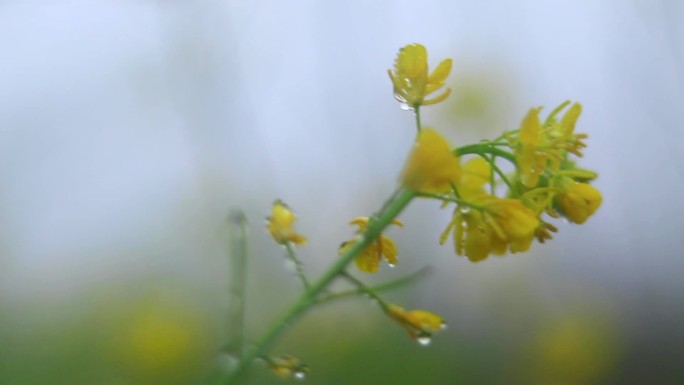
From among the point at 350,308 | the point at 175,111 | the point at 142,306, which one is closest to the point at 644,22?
the point at 350,308

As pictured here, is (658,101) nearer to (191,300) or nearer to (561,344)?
(561,344)

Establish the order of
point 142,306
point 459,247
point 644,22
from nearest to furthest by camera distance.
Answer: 1. point 459,247
2. point 142,306
3. point 644,22

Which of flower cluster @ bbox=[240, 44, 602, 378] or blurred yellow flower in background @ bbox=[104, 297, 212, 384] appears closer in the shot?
flower cluster @ bbox=[240, 44, 602, 378]

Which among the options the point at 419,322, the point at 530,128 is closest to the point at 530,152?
the point at 530,128

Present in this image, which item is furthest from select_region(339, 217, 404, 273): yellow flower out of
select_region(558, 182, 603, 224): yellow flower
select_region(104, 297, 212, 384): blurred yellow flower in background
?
select_region(104, 297, 212, 384): blurred yellow flower in background

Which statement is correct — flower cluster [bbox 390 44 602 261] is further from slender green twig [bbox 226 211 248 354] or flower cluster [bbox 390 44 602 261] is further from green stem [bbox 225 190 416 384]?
slender green twig [bbox 226 211 248 354]

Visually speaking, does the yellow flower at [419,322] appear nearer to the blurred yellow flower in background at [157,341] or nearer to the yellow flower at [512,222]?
the yellow flower at [512,222]

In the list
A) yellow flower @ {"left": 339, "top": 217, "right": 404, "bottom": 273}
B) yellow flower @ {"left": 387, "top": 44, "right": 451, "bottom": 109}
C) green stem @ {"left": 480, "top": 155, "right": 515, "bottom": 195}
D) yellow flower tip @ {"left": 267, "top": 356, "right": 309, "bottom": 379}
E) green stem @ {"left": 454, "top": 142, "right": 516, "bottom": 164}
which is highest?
yellow flower @ {"left": 387, "top": 44, "right": 451, "bottom": 109}

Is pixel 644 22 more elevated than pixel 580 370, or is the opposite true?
pixel 644 22
